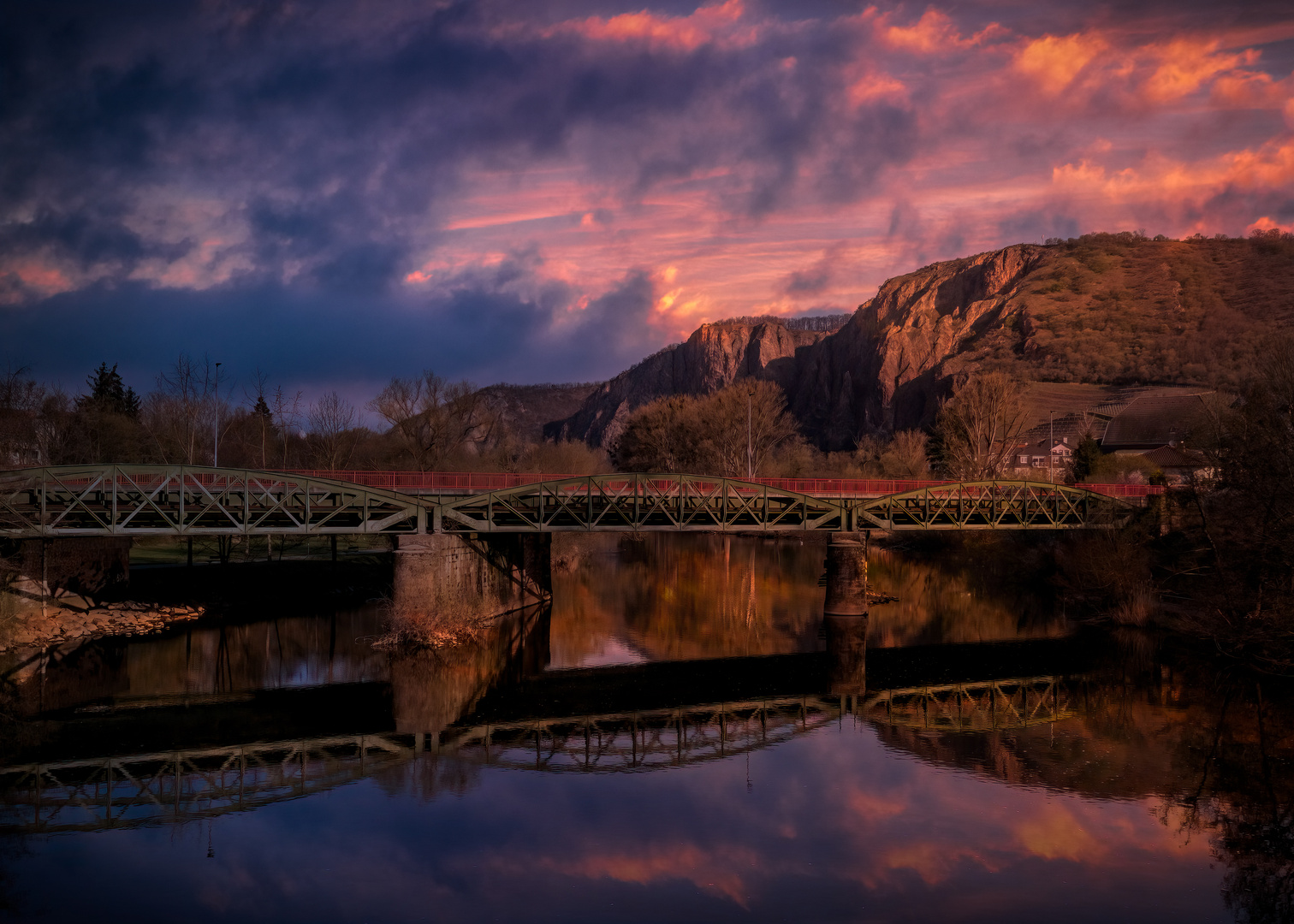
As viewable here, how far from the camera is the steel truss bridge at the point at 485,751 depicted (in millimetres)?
21641

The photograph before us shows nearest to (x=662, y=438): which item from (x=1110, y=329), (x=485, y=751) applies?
(x=485, y=751)

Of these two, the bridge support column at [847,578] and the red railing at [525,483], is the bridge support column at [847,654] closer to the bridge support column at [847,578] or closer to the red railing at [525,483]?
the bridge support column at [847,578]

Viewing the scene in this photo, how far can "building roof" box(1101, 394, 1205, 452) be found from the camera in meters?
108

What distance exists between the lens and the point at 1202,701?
3058 cm


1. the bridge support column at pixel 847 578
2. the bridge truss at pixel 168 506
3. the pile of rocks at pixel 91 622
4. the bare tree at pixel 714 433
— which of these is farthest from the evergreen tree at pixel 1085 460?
the pile of rocks at pixel 91 622

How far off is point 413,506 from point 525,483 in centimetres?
872

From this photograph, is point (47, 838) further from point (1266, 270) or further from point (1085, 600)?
point (1266, 270)

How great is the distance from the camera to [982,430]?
88.0 metres

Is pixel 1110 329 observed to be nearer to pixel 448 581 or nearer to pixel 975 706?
pixel 975 706

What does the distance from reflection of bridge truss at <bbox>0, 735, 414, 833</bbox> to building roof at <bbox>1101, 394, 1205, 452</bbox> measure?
104 meters

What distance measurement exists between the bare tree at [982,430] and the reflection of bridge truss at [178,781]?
6975cm

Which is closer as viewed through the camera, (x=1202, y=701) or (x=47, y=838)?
(x=47, y=838)

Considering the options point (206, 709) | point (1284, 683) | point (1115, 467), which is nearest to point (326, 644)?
point (206, 709)

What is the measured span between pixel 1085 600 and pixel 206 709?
4312cm
